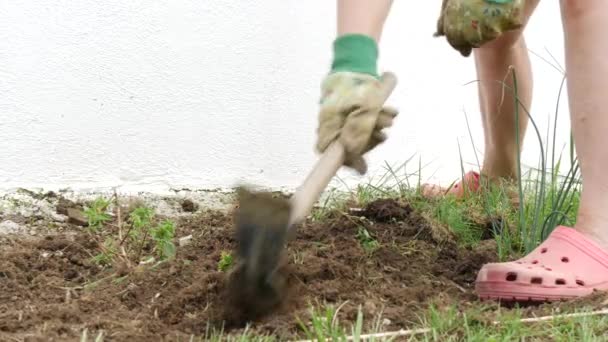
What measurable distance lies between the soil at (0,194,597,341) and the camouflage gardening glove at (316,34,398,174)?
299 millimetres

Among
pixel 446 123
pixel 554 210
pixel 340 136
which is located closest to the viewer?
pixel 340 136

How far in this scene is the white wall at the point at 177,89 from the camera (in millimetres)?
2957

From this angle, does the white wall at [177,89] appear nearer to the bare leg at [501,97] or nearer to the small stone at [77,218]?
the small stone at [77,218]

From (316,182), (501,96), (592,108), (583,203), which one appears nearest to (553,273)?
(583,203)

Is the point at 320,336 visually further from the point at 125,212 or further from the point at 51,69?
the point at 51,69

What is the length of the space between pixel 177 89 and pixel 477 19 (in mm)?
1384

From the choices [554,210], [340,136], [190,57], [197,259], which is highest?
[190,57]

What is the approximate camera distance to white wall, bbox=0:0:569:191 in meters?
2.96

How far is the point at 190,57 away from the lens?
10.2 feet

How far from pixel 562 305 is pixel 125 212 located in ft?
4.95

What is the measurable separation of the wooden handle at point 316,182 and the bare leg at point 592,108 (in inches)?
23.1

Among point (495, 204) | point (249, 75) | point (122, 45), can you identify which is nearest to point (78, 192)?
point (122, 45)

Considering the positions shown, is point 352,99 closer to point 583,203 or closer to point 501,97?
point 583,203

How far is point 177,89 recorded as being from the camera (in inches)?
122
